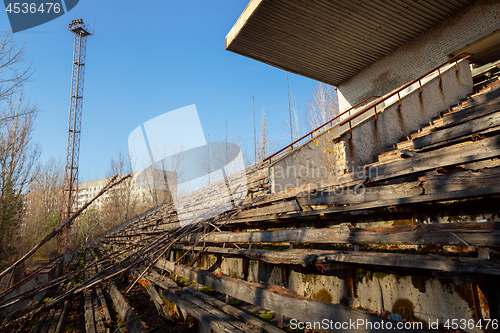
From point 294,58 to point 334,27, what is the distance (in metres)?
2.48

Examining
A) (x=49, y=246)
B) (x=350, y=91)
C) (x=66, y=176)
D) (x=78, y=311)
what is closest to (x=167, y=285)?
(x=78, y=311)

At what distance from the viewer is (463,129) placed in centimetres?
344

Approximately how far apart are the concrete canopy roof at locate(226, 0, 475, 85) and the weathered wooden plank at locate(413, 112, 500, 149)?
23.7ft

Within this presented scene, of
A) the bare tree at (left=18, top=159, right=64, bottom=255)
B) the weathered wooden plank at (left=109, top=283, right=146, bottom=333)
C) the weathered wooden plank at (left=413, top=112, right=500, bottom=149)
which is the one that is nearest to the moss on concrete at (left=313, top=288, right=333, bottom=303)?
the weathered wooden plank at (left=109, top=283, right=146, bottom=333)

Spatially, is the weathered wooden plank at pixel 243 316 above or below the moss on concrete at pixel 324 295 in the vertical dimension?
below

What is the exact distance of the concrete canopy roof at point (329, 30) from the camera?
29.5 feet

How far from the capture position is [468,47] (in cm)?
880

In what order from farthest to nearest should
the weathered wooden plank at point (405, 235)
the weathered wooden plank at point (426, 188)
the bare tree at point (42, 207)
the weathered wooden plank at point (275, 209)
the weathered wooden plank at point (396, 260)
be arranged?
the bare tree at point (42, 207)
the weathered wooden plank at point (275, 209)
the weathered wooden plank at point (426, 188)
the weathered wooden plank at point (405, 235)
the weathered wooden plank at point (396, 260)

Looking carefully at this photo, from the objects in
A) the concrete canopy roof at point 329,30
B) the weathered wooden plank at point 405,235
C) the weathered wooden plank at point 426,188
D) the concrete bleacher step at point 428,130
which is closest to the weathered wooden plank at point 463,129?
the concrete bleacher step at point 428,130

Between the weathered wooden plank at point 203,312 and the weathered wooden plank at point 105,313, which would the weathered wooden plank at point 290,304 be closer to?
the weathered wooden plank at point 203,312

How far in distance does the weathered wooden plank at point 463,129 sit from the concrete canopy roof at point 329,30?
7.23m

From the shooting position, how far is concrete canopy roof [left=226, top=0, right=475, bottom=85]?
29.5ft

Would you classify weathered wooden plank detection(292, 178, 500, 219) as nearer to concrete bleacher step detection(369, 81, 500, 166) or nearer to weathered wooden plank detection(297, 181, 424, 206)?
weathered wooden plank detection(297, 181, 424, 206)

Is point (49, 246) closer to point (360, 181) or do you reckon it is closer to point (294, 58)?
point (294, 58)
